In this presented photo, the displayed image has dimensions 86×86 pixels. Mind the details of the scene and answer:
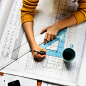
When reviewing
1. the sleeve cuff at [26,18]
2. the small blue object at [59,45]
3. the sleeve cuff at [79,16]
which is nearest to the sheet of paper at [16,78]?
the small blue object at [59,45]

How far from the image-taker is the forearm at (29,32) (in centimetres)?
64

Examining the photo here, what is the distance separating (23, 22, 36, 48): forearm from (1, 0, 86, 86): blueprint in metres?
0.04

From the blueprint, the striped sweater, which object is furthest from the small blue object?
the striped sweater

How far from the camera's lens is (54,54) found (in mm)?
644

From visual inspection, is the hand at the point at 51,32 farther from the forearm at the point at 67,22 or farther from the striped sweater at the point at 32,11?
the striped sweater at the point at 32,11

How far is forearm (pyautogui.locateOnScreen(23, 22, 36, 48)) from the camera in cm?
64

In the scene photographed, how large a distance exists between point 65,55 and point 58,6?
34 cm

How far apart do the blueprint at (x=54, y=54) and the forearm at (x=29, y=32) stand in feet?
0.12

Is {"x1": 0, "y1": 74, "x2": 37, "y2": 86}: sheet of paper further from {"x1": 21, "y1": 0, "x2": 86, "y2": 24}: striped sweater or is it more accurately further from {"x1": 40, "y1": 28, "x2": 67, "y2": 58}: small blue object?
{"x1": 21, "y1": 0, "x2": 86, "y2": 24}: striped sweater

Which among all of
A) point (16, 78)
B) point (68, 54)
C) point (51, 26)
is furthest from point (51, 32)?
point (16, 78)

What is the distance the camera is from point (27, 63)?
2.08ft

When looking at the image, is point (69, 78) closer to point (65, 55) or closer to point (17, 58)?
point (65, 55)

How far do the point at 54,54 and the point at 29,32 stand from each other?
0.20 meters

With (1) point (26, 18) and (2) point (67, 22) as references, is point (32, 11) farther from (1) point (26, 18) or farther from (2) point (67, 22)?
(2) point (67, 22)
